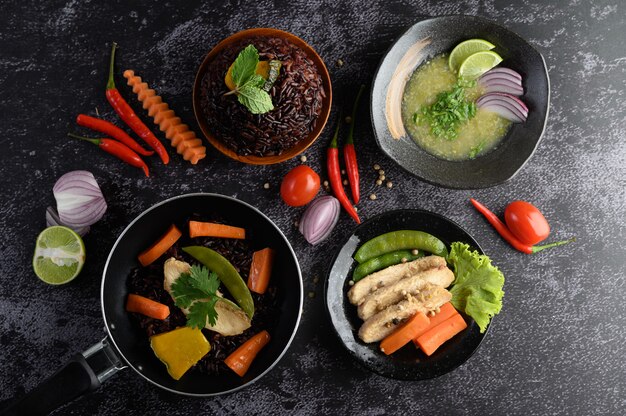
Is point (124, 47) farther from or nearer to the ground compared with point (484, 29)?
farther from the ground

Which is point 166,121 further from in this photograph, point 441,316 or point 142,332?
point 441,316

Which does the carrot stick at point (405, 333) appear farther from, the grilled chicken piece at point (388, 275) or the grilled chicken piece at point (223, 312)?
the grilled chicken piece at point (223, 312)

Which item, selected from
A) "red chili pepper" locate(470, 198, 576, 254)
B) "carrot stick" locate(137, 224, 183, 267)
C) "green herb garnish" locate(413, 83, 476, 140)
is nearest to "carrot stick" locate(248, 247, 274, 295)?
"carrot stick" locate(137, 224, 183, 267)

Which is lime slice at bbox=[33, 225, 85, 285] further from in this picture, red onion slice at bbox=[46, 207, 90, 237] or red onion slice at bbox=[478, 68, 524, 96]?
red onion slice at bbox=[478, 68, 524, 96]

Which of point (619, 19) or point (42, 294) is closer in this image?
point (42, 294)

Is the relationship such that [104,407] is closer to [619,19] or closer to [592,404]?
[592,404]

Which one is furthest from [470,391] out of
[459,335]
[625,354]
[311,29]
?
[311,29]
